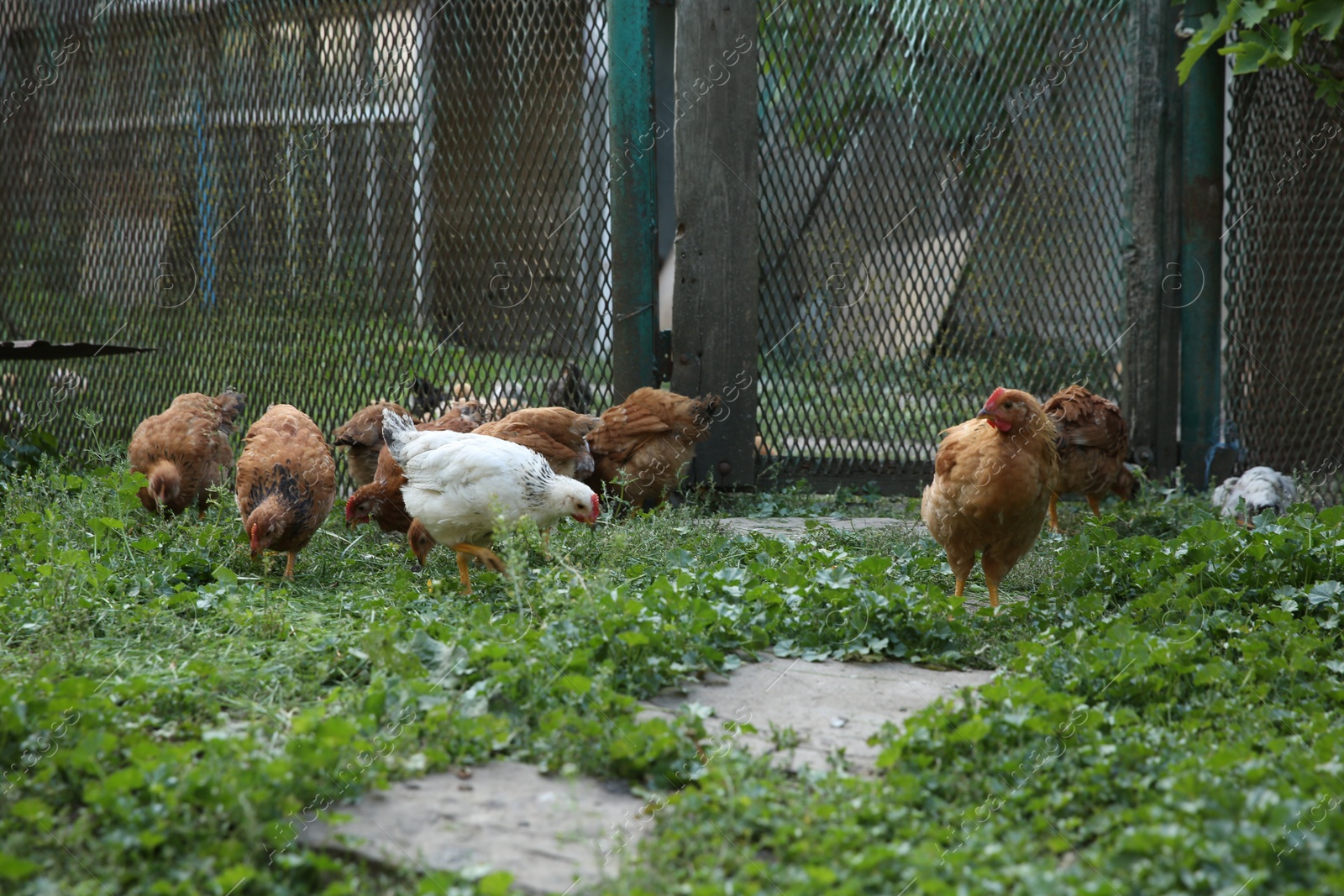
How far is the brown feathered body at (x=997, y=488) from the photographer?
4.27m

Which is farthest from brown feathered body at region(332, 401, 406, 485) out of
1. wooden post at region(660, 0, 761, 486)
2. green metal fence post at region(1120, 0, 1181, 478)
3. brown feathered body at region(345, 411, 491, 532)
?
green metal fence post at region(1120, 0, 1181, 478)

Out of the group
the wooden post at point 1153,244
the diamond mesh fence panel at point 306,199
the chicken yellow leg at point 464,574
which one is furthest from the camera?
the diamond mesh fence panel at point 306,199

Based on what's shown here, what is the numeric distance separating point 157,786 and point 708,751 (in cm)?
141

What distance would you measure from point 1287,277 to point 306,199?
6580 millimetres

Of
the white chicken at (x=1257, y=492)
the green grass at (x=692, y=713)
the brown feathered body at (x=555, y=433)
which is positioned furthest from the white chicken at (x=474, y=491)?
the white chicken at (x=1257, y=492)

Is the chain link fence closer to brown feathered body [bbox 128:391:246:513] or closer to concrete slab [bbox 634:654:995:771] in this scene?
brown feathered body [bbox 128:391:246:513]

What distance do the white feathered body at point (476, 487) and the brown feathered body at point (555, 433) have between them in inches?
31.6

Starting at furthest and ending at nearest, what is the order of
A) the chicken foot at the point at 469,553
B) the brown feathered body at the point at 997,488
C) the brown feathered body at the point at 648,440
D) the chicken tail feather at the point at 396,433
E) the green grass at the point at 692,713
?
the brown feathered body at the point at 648,440
the chicken tail feather at the point at 396,433
the chicken foot at the point at 469,553
the brown feathered body at the point at 997,488
the green grass at the point at 692,713

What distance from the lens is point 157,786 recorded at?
2.43 metres

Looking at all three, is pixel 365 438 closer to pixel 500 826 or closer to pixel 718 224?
pixel 718 224

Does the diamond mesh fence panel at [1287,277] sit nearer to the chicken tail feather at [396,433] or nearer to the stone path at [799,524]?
the stone path at [799,524]

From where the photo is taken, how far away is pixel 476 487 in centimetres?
466

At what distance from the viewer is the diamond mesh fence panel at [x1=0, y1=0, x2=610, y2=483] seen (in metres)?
6.71

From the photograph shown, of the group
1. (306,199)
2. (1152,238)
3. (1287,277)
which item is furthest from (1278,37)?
(306,199)
